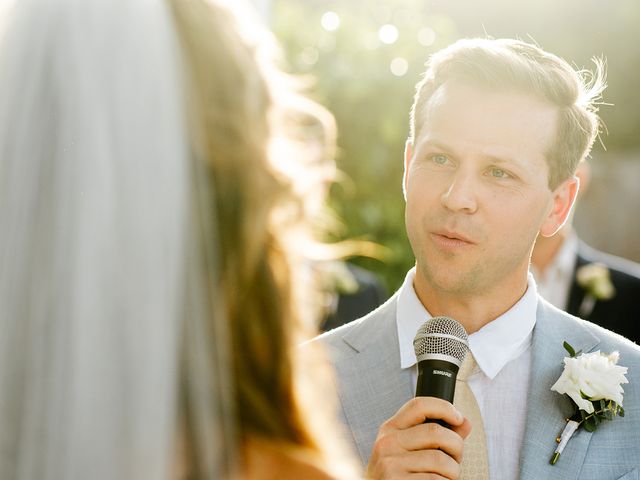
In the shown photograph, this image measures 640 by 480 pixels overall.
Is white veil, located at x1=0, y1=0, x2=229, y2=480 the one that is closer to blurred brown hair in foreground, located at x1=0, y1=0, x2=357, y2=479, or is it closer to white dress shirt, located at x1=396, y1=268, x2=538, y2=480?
blurred brown hair in foreground, located at x1=0, y1=0, x2=357, y2=479

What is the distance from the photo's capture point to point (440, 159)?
318 centimetres

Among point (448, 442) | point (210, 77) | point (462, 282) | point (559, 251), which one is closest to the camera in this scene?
point (210, 77)

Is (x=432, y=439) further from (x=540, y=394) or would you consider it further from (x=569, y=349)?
(x=569, y=349)

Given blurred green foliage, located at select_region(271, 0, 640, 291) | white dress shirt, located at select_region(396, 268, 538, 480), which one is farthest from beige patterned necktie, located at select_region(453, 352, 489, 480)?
blurred green foliage, located at select_region(271, 0, 640, 291)

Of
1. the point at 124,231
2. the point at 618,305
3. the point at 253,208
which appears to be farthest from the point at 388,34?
the point at 124,231

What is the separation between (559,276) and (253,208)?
5036mm

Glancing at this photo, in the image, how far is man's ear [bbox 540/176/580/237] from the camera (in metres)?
3.32

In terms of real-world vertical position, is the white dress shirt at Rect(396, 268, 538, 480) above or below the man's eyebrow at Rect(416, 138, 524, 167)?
below

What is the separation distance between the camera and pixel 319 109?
5.22 ft

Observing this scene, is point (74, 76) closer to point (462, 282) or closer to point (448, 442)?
point (448, 442)

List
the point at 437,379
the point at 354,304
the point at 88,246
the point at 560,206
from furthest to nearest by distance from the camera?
1. the point at 354,304
2. the point at 560,206
3. the point at 437,379
4. the point at 88,246

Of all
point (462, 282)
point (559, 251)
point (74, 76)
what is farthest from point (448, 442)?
point (559, 251)

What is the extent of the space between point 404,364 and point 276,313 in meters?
1.75

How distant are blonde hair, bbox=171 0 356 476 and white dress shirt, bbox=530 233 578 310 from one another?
484 centimetres
